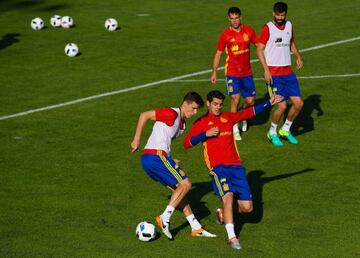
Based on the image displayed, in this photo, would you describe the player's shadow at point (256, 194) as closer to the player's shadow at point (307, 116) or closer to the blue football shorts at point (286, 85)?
the blue football shorts at point (286, 85)

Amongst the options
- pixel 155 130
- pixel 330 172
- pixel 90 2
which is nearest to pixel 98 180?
pixel 155 130

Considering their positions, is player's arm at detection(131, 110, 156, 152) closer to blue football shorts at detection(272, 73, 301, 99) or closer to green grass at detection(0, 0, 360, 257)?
green grass at detection(0, 0, 360, 257)

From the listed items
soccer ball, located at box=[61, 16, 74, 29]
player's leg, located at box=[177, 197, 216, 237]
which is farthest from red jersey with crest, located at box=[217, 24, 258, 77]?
soccer ball, located at box=[61, 16, 74, 29]

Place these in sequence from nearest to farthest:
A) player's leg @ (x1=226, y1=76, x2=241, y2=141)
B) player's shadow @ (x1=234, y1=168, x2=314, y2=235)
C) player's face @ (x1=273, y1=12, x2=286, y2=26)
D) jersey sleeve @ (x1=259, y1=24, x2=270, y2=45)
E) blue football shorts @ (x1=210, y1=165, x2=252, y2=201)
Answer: blue football shorts @ (x1=210, y1=165, x2=252, y2=201) < player's shadow @ (x1=234, y1=168, x2=314, y2=235) < player's face @ (x1=273, y1=12, x2=286, y2=26) < jersey sleeve @ (x1=259, y1=24, x2=270, y2=45) < player's leg @ (x1=226, y1=76, x2=241, y2=141)

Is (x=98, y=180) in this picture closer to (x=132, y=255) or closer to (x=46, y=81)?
(x=132, y=255)

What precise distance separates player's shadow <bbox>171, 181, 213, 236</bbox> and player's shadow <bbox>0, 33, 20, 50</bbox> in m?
12.8

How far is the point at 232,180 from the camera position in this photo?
14.6 meters

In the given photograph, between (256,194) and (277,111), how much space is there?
3.28 metres

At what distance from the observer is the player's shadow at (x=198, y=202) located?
14.8m

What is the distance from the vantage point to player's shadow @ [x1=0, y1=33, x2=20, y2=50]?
92.0 feet

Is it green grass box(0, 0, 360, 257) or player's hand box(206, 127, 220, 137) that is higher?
player's hand box(206, 127, 220, 137)

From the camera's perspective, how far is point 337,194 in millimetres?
16188

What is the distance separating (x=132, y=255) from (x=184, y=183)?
1480 millimetres

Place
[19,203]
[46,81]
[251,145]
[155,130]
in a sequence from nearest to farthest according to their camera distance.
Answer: [155,130] < [19,203] < [251,145] < [46,81]
